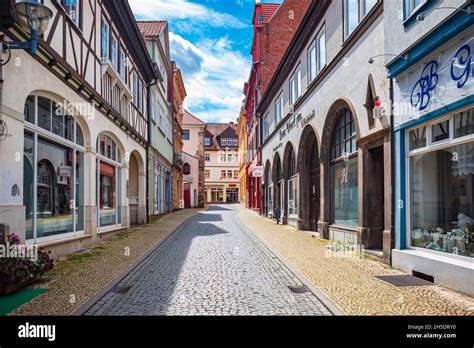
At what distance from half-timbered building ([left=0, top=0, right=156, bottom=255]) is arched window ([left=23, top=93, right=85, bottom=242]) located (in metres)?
0.02

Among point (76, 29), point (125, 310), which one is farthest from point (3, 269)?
point (76, 29)

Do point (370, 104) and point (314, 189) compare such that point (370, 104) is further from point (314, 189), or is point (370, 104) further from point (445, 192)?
point (314, 189)

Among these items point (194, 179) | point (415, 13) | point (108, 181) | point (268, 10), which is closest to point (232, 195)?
point (194, 179)

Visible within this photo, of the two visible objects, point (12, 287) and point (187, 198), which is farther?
point (187, 198)

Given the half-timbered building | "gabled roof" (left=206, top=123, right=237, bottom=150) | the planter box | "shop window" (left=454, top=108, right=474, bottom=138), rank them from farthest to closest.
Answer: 1. "gabled roof" (left=206, top=123, right=237, bottom=150)
2. the half-timbered building
3. "shop window" (left=454, top=108, right=474, bottom=138)
4. the planter box

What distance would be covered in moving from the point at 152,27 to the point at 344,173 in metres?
20.1

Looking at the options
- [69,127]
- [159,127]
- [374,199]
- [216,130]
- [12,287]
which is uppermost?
[216,130]

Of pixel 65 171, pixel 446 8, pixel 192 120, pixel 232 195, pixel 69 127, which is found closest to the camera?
pixel 446 8

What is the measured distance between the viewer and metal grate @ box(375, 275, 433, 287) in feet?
22.4

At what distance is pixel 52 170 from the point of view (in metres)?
9.87

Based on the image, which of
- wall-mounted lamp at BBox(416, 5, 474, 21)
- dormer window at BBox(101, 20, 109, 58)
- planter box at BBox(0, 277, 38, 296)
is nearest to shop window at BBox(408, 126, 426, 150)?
wall-mounted lamp at BBox(416, 5, 474, 21)

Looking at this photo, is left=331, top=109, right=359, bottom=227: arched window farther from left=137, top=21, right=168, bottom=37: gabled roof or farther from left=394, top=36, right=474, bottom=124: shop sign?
left=137, top=21, right=168, bottom=37: gabled roof

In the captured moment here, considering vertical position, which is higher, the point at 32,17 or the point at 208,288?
the point at 32,17
